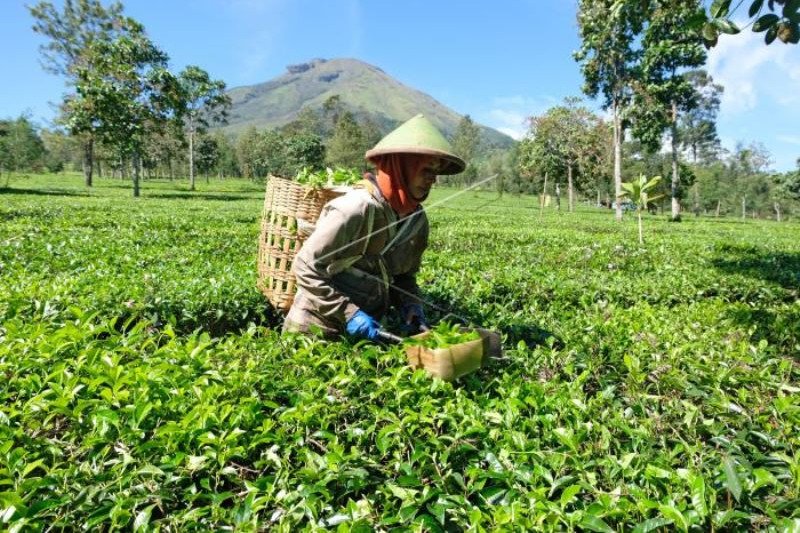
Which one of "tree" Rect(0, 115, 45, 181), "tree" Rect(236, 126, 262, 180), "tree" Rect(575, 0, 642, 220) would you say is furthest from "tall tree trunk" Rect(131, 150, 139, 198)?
"tree" Rect(236, 126, 262, 180)

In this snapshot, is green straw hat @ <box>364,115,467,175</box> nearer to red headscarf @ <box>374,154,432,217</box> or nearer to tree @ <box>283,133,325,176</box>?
red headscarf @ <box>374,154,432,217</box>

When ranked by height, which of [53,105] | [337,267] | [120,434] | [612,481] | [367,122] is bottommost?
[612,481]

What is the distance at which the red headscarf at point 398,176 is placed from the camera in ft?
9.62

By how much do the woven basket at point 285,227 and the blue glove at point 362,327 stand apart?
0.70 meters

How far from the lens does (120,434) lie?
1895 millimetres

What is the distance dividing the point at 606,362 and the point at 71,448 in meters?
2.99

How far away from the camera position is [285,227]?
136 inches

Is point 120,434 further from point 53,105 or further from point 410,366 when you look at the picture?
point 53,105

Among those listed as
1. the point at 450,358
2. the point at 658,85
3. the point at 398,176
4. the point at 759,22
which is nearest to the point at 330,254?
the point at 398,176

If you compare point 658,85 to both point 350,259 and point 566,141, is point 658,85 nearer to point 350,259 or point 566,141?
point 566,141

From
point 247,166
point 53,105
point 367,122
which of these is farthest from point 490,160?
point 53,105

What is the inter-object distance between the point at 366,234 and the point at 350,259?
0.20 metres

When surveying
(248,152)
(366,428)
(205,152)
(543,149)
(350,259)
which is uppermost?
(248,152)

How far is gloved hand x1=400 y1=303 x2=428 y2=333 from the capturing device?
3400 mm
